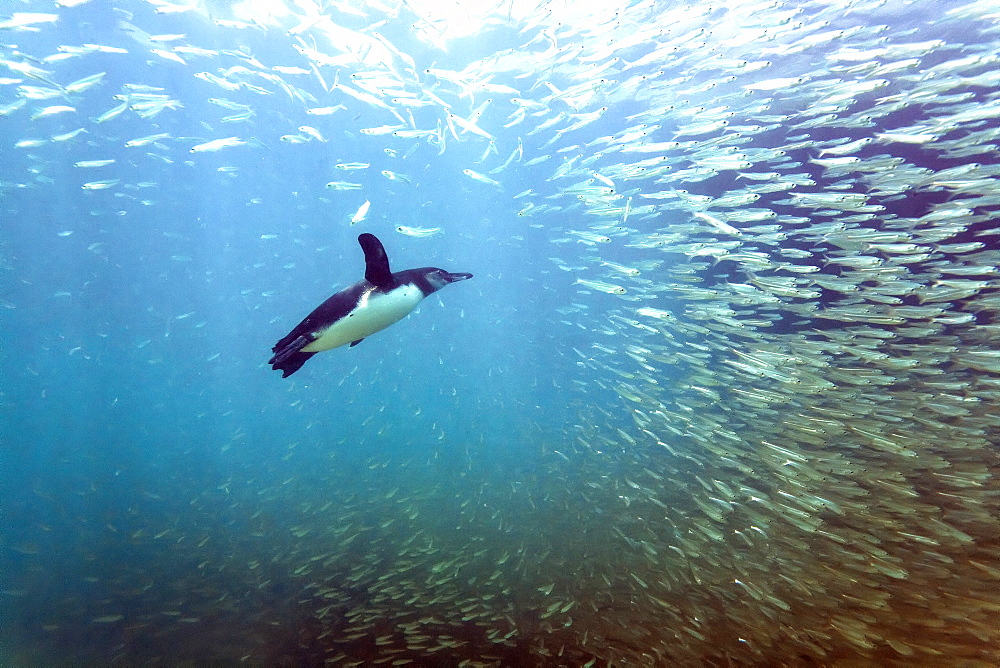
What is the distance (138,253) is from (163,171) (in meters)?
8.96

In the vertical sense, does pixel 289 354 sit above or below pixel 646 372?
above

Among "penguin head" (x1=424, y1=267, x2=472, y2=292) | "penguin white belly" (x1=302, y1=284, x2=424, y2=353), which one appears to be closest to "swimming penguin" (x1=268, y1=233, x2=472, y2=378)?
"penguin white belly" (x1=302, y1=284, x2=424, y2=353)

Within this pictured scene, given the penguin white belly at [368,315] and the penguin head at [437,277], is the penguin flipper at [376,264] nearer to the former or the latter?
the penguin white belly at [368,315]

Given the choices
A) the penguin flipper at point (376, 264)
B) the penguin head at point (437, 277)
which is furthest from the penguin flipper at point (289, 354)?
the penguin head at point (437, 277)

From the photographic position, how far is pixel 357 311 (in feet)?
9.65

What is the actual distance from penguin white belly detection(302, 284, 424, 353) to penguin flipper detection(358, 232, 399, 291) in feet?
0.23

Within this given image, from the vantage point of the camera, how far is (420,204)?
2884cm

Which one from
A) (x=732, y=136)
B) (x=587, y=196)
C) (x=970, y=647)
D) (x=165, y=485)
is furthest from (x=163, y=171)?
(x=970, y=647)

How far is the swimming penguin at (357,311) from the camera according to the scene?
2924 millimetres

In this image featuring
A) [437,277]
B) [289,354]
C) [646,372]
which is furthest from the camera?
[646,372]

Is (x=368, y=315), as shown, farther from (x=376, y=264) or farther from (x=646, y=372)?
(x=646, y=372)

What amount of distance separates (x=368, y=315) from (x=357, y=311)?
0.29ft

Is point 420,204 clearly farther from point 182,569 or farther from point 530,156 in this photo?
point 182,569

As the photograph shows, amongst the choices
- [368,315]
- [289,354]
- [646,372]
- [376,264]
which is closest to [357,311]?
[368,315]
